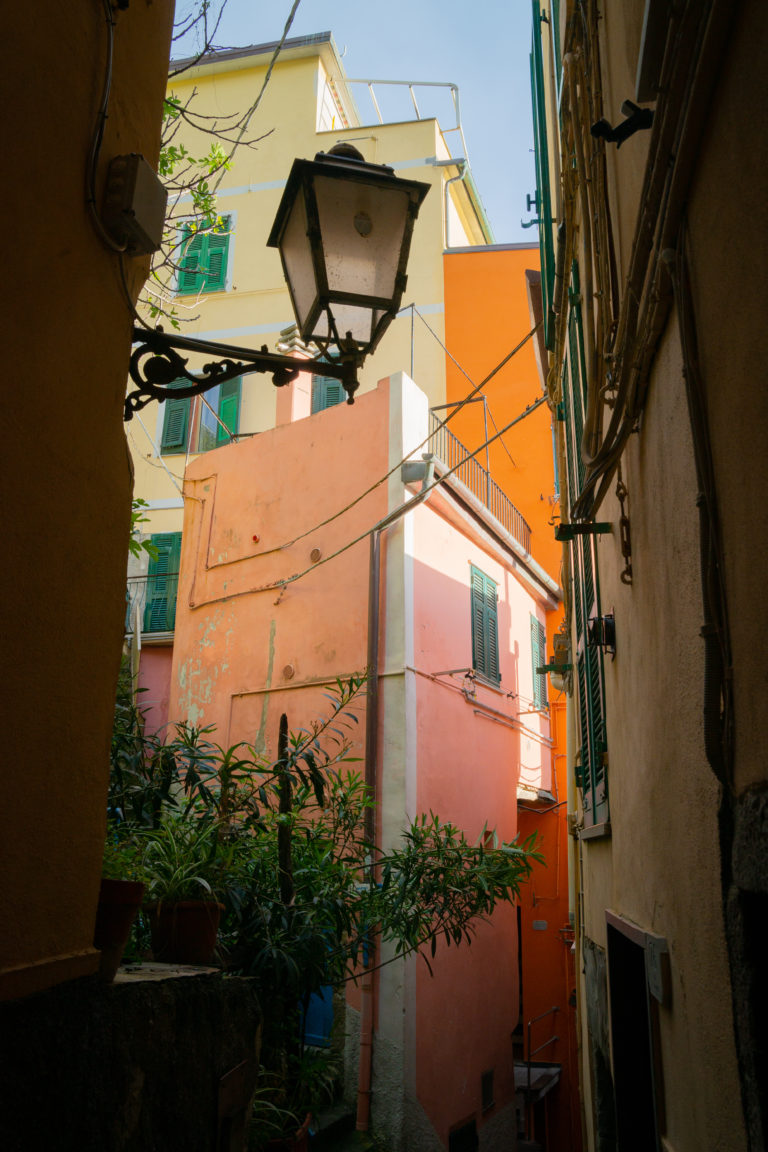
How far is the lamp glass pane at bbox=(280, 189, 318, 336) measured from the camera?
143 inches

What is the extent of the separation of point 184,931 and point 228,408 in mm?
13324

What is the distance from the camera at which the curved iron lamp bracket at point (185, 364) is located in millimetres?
3189

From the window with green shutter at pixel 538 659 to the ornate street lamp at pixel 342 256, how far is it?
1218 centimetres

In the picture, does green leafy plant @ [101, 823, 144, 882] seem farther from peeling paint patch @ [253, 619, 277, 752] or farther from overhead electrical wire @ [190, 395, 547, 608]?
peeling paint patch @ [253, 619, 277, 752]

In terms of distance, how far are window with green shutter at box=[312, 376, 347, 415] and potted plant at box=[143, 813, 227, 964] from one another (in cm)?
1103

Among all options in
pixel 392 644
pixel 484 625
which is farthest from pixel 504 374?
pixel 392 644

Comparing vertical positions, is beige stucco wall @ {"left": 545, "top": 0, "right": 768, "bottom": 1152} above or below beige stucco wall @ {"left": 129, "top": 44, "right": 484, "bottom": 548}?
below

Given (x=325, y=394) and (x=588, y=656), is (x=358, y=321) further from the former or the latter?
(x=325, y=394)

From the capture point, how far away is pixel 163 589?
49.3 feet

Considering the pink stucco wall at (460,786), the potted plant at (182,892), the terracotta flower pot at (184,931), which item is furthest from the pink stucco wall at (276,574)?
the terracotta flower pot at (184,931)

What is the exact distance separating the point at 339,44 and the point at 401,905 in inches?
652

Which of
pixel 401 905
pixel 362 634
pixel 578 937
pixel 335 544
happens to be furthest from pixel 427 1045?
pixel 335 544

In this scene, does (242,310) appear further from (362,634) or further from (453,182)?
(362,634)

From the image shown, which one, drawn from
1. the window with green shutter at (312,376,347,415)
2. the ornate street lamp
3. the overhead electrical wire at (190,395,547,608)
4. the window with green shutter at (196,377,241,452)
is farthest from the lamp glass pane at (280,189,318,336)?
the window with green shutter at (196,377,241,452)
